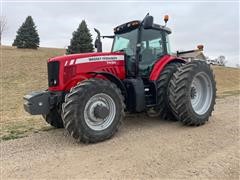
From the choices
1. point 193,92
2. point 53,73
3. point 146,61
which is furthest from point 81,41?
point 53,73

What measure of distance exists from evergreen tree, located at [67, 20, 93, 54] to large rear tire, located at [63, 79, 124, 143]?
101 feet

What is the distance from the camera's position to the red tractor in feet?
18.6

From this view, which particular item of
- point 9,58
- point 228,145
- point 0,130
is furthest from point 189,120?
point 9,58

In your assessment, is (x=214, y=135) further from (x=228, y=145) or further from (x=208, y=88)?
(x=208, y=88)

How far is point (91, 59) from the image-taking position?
6.26 metres

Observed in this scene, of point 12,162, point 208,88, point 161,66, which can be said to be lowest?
point 12,162

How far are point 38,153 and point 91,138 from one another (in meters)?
0.96

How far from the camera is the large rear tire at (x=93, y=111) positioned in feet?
18.0

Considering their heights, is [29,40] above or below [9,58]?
above

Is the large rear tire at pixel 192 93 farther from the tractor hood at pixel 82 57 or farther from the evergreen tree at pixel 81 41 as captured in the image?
the evergreen tree at pixel 81 41

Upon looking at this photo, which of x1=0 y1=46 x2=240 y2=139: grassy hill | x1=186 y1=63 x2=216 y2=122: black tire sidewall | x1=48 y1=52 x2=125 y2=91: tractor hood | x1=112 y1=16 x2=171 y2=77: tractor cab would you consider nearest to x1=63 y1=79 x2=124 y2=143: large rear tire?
x1=48 y1=52 x2=125 y2=91: tractor hood

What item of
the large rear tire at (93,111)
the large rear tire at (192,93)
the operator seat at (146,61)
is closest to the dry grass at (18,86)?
the large rear tire at (93,111)

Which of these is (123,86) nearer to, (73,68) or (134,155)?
(73,68)

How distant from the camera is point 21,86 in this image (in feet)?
70.8
